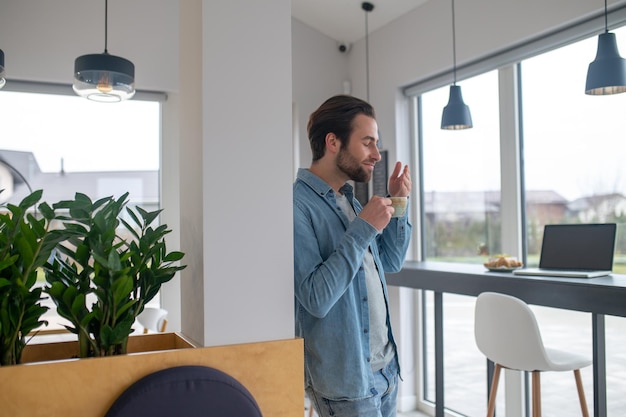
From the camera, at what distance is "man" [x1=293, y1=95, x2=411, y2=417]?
53.0 inches

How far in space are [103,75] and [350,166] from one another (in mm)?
1587

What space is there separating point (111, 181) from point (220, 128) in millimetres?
3229

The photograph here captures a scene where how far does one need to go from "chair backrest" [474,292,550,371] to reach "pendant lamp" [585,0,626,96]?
0.95m

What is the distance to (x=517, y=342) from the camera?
2406 mm

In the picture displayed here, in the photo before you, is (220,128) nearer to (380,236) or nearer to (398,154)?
(380,236)

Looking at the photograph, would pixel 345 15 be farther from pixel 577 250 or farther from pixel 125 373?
pixel 125 373

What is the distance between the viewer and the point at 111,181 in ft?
13.6

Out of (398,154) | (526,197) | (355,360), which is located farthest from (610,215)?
(355,360)

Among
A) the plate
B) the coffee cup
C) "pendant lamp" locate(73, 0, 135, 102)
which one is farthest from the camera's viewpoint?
the plate

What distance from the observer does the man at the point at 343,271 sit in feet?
4.42

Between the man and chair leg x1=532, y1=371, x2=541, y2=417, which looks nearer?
the man

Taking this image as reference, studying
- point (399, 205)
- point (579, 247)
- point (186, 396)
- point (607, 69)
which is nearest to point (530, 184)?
point (579, 247)

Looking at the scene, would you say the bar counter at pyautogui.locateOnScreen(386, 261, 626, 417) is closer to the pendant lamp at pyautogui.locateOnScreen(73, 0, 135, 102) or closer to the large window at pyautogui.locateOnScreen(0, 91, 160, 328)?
the pendant lamp at pyautogui.locateOnScreen(73, 0, 135, 102)

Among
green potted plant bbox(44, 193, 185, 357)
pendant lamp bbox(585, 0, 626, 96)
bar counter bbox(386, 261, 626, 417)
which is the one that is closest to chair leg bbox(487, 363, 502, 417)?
bar counter bbox(386, 261, 626, 417)
